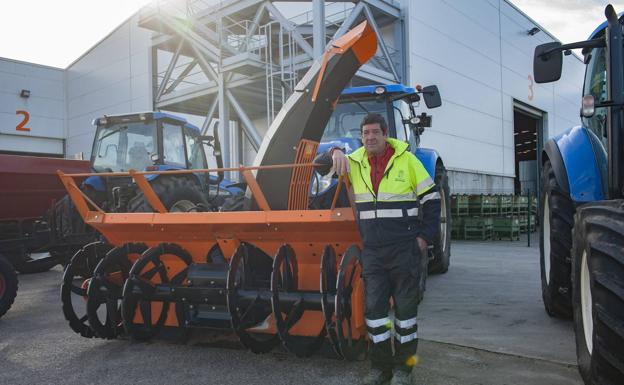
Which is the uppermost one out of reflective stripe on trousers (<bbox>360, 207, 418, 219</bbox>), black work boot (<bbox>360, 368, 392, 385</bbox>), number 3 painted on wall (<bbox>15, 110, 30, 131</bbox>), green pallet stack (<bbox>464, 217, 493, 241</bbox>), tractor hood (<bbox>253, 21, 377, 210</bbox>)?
number 3 painted on wall (<bbox>15, 110, 30, 131</bbox>)

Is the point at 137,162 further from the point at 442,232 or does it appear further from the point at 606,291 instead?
the point at 606,291

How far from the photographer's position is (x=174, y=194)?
18.5 ft

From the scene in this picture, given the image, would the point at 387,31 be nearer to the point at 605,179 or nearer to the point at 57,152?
the point at 605,179

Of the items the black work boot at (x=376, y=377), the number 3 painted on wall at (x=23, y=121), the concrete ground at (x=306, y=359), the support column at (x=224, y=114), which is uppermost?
the number 3 painted on wall at (x=23, y=121)

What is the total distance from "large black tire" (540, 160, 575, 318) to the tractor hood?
186 centimetres

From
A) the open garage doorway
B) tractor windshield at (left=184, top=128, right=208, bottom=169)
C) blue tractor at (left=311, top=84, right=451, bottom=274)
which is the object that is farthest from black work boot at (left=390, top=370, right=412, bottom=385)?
the open garage doorway

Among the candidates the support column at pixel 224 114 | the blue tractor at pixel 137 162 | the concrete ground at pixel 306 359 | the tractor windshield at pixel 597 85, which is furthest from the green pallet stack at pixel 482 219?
the tractor windshield at pixel 597 85

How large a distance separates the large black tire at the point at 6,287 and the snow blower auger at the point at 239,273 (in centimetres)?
137

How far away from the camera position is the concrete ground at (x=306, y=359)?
3.18 metres

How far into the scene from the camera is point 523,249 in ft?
34.7

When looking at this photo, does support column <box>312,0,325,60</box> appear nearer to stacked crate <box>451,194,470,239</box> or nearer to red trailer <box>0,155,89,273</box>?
stacked crate <box>451,194,470,239</box>

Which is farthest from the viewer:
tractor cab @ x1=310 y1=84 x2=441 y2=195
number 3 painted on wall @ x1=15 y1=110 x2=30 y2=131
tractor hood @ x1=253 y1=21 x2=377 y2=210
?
number 3 painted on wall @ x1=15 y1=110 x2=30 y2=131

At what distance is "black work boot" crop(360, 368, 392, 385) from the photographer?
9.83 feet

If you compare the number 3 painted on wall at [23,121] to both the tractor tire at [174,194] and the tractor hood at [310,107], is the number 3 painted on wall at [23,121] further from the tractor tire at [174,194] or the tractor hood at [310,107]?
the tractor hood at [310,107]
